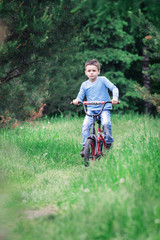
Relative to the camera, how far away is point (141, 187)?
3.38 metres

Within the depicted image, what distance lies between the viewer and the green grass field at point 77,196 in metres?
2.74

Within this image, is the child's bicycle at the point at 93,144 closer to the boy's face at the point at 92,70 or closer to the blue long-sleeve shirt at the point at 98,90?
the blue long-sleeve shirt at the point at 98,90

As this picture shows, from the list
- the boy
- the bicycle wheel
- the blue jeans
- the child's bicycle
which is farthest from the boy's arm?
the bicycle wheel

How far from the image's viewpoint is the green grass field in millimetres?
2744

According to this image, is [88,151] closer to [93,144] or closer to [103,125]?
[93,144]

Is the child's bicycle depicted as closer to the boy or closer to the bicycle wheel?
the bicycle wheel

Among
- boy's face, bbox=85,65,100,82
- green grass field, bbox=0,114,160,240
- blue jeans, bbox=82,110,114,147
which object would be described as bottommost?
green grass field, bbox=0,114,160,240

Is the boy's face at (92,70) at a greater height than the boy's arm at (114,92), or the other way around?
the boy's face at (92,70)

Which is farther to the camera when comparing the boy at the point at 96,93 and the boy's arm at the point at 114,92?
the boy at the point at 96,93

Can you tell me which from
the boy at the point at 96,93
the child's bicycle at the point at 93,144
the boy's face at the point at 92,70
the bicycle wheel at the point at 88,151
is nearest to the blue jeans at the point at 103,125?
the boy at the point at 96,93

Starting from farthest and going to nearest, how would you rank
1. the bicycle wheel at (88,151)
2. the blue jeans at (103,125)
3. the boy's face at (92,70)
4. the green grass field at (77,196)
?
the boy's face at (92,70)
the blue jeans at (103,125)
the bicycle wheel at (88,151)
the green grass field at (77,196)

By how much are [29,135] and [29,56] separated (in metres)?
1.95

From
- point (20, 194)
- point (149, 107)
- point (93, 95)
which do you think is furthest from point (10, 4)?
point (149, 107)

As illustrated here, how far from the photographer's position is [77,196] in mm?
3756
